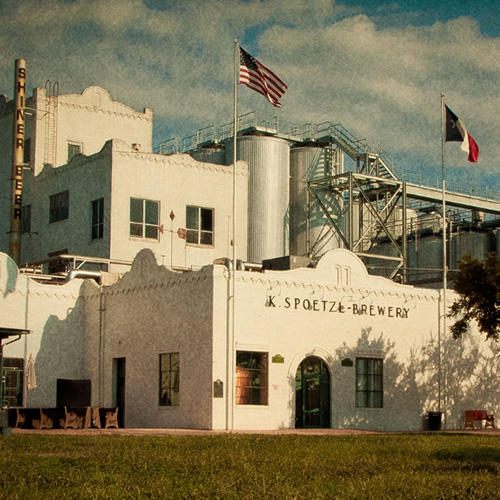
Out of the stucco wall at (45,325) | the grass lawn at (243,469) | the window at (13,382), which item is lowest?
the grass lawn at (243,469)

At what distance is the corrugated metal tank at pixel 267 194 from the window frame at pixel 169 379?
46.4 ft

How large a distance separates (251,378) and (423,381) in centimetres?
786

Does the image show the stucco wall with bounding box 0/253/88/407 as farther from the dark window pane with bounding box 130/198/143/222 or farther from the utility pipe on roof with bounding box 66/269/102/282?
the dark window pane with bounding box 130/198/143/222

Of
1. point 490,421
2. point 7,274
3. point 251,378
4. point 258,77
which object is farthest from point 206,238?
point 490,421

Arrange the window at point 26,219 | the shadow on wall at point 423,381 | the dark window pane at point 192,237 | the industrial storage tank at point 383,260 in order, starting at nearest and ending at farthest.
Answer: the shadow on wall at point 423,381 → the dark window pane at point 192,237 → the window at point 26,219 → the industrial storage tank at point 383,260

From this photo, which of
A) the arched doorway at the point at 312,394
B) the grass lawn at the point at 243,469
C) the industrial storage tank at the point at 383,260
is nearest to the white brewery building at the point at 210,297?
the arched doorway at the point at 312,394

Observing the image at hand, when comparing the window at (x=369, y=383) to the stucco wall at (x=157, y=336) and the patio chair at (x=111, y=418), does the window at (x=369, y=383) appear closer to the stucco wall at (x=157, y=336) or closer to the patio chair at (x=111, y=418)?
the stucco wall at (x=157, y=336)

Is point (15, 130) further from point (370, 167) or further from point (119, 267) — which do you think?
point (370, 167)

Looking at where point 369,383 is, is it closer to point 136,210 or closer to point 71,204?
point 136,210

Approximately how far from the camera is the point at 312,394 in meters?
32.9

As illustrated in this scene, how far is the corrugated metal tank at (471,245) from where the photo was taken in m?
52.8

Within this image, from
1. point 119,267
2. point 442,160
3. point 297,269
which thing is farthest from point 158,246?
point 442,160

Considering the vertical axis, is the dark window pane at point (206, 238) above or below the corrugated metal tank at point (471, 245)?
below

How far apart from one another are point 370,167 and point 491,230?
951 cm
